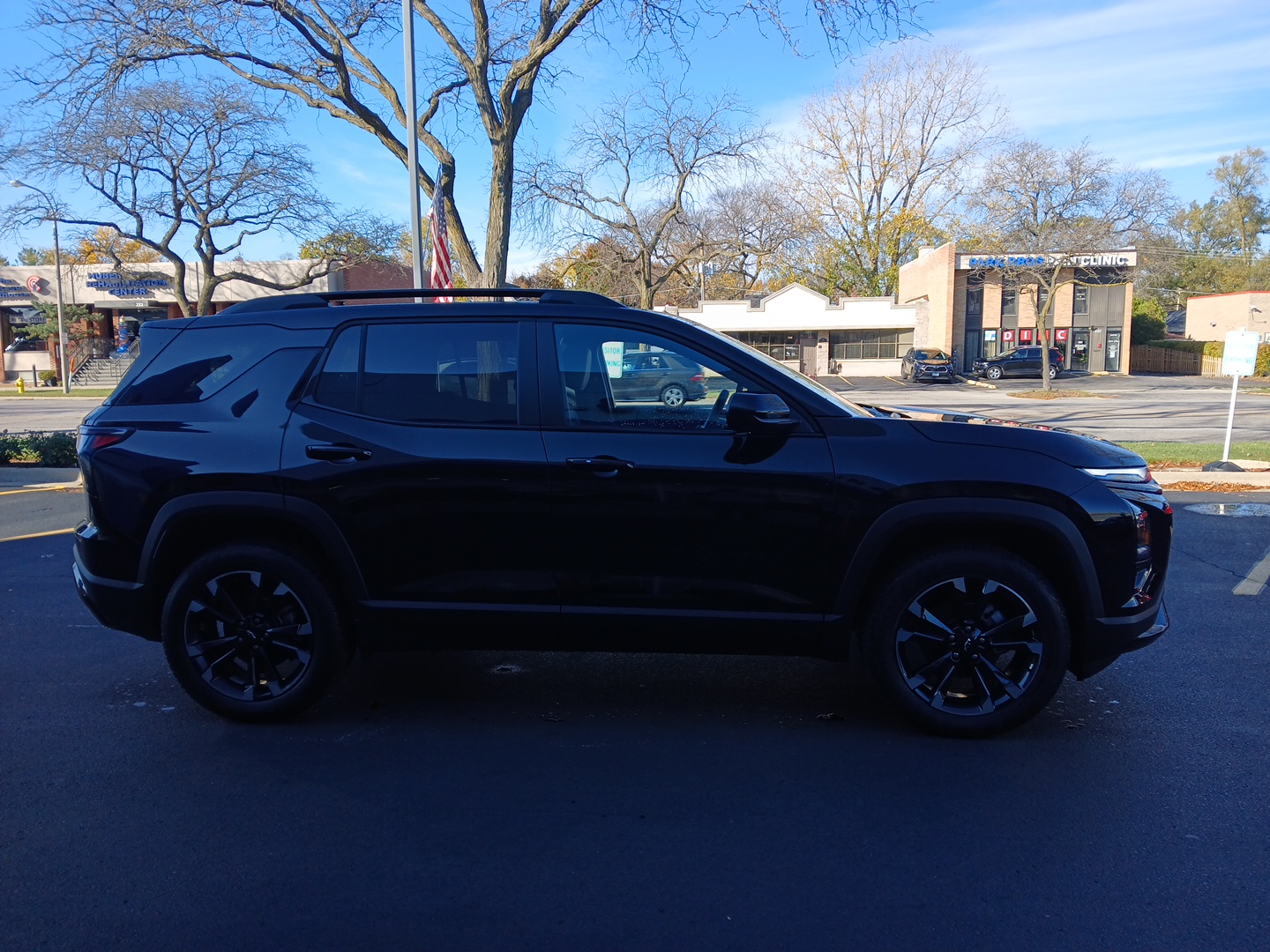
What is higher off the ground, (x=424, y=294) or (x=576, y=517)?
(x=424, y=294)

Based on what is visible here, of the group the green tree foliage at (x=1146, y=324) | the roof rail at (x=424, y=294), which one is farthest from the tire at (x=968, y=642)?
the green tree foliage at (x=1146, y=324)

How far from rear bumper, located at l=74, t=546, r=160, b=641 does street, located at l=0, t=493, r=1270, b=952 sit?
1.51 feet

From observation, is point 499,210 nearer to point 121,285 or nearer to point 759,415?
point 759,415

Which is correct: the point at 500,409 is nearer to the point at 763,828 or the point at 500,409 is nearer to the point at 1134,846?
the point at 763,828

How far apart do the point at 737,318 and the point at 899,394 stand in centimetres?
1500

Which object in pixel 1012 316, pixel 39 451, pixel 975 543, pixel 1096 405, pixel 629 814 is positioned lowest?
pixel 629 814

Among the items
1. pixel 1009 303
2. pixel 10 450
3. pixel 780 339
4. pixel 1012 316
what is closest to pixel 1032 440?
pixel 10 450

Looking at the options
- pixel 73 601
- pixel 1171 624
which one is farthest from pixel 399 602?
pixel 1171 624

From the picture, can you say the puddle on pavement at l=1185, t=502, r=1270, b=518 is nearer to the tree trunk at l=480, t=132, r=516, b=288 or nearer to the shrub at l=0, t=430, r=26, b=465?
the tree trunk at l=480, t=132, r=516, b=288

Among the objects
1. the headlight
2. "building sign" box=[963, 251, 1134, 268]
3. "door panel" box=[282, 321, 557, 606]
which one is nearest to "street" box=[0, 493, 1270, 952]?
"door panel" box=[282, 321, 557, 606]

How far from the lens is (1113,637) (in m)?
3.98

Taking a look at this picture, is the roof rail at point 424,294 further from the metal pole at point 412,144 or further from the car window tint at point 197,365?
the metal pole at point 412,144

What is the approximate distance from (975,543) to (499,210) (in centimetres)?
1149

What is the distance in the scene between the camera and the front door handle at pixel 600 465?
4004 millimetres
